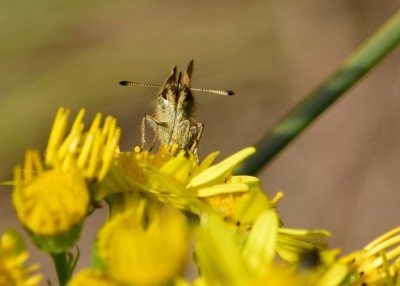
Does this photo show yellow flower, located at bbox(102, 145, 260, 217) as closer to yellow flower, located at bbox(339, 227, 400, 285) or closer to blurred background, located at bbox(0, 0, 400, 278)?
yellow flower, located at bbox(339, 227, 400, 285)

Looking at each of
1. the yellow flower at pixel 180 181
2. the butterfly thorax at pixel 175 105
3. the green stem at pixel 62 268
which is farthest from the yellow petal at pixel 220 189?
the butterfly thorax at pixel 175 105

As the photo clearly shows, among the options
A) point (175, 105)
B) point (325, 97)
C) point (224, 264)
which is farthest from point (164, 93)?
point (224, 264)

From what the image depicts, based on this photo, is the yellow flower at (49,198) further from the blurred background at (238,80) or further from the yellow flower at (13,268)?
the blurred background at (238,80)

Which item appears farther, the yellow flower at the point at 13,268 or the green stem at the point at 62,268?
the green stem at the point at 62,268

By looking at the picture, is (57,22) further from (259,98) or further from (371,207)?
(371,207)

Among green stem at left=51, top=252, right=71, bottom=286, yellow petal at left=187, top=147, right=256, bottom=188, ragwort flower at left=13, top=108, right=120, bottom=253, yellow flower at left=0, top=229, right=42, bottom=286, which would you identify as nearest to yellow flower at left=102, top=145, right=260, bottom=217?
yellow petal at left=187, top=147, right=256, bottom=188

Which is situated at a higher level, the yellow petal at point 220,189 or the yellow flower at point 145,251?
the yellow petal at point 220,189
